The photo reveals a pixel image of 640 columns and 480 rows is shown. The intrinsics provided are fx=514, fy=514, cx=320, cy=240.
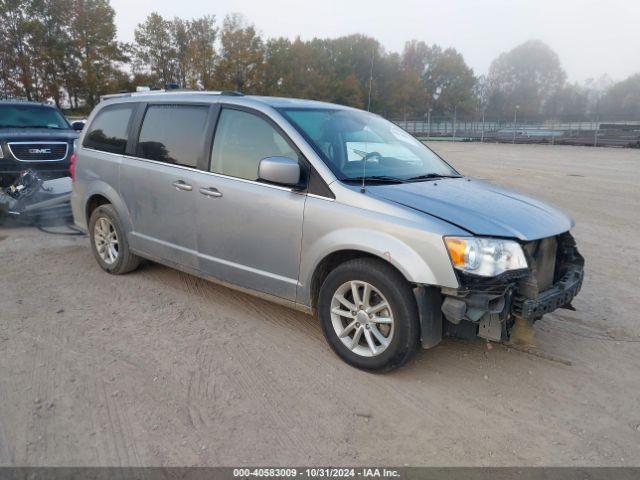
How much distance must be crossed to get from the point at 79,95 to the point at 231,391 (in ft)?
136

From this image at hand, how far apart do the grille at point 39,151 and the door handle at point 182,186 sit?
6.02m

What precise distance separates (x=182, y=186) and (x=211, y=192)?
39 centimetres

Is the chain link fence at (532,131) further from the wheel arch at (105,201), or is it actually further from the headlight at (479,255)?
the headlight at (479,255)

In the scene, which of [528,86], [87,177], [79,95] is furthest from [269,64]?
[528,86]

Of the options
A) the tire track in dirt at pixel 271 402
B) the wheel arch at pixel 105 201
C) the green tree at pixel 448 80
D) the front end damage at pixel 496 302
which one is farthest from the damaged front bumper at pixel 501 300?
the green tree at pixel 448 80

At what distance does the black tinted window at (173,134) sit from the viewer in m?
4.47

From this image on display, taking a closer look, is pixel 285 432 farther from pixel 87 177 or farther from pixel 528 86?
pixel 528 86

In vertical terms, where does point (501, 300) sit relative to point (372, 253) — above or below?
below

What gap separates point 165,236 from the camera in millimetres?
4703

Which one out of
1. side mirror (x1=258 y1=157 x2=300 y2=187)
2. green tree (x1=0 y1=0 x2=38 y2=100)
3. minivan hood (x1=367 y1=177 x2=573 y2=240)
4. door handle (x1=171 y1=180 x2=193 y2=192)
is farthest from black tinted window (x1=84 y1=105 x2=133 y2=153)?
green tree (x1=0 y1=0 x2=38 y2=100)

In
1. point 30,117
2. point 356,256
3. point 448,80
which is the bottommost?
point 356,256

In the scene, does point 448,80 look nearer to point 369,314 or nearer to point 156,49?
point 156,49

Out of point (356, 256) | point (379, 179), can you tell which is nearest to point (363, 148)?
point (379, 179)

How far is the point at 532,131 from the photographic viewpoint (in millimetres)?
40625
